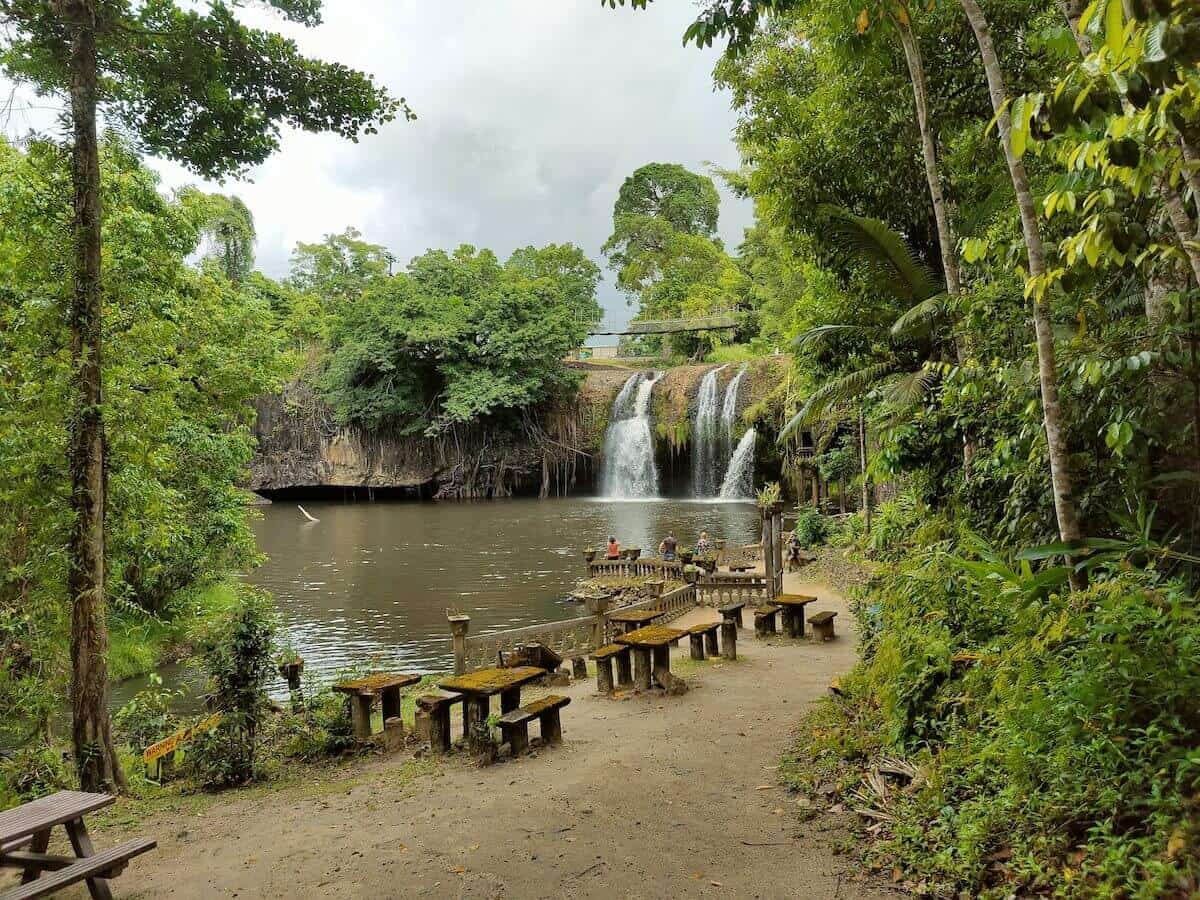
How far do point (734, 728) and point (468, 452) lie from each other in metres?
32.5

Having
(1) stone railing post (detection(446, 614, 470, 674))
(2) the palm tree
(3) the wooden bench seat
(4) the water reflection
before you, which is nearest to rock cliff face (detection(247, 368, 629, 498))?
(4) the water reflection

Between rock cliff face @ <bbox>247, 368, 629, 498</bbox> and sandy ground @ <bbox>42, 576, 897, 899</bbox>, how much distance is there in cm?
3116

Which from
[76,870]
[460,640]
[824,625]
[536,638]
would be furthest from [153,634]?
[824,625]

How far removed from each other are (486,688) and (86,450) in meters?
3.74

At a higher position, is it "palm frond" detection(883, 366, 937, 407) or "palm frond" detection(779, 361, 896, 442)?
"palm frond" detection(779, 361, 896, 442)

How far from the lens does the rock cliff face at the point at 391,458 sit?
122 feet

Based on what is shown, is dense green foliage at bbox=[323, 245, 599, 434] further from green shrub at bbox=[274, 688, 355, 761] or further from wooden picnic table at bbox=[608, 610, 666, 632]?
green shrub at bbox=[274, 688, 355, 761]

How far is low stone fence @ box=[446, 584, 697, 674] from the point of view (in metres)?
8.99

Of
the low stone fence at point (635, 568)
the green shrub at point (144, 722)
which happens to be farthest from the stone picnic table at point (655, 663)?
the low stone fence at point (635, 568)

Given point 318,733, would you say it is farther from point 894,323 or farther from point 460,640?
point 894,323

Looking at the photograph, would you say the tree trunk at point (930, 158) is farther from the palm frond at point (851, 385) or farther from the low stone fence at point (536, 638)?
the low stone fence at point (536, 638)

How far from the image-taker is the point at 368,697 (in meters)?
6.57

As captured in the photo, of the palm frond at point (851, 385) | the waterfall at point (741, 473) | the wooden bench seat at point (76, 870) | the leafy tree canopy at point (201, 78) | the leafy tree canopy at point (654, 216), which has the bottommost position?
the wooden bench seat at point (76, 870)

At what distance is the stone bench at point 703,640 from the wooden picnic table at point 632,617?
0.66 m
